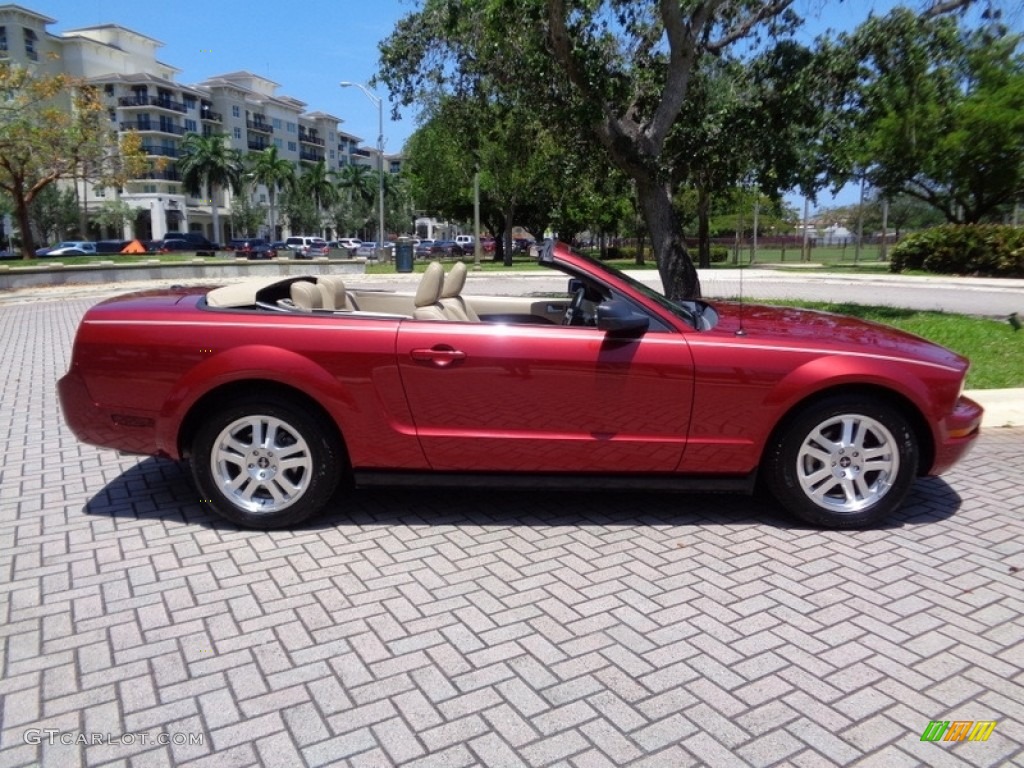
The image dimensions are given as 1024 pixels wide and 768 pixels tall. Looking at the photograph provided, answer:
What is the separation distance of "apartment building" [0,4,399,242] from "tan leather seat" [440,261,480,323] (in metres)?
69.5

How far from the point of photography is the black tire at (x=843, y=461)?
4.16 metres

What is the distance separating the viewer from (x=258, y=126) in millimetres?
100188

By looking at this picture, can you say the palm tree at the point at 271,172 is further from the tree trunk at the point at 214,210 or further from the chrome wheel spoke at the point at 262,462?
the chrome wheel spoke at the point at 262,462

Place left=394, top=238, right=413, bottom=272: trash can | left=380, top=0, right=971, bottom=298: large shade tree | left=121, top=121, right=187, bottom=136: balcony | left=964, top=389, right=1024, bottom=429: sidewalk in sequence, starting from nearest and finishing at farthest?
left=964, top=389, right=1024, bottom=429: sidewalk, left=380, top=0, right=971, bottom=298: large shade tree, left=394, top=238, right=413, bottom=272: trash can, left=121, top=121, right=187, bottom=136: balcony

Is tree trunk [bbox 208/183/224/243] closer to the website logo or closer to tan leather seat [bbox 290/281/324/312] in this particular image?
tan leather seat [bbox 290/281/324/312]

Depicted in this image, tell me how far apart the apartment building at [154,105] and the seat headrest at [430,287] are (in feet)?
229

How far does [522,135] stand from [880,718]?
14.5 m

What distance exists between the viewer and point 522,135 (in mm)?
15805

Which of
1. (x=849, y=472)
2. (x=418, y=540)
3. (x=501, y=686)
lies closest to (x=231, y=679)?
(x=501, y=686)

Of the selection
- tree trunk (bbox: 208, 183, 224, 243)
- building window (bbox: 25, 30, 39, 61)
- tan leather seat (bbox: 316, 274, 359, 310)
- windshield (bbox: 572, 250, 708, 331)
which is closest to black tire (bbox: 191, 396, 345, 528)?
tan leather seat (bbox: 316, 274, 359, 310)

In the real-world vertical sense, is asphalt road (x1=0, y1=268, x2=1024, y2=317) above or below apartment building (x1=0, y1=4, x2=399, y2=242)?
below

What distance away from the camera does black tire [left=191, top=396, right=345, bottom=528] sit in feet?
13.7

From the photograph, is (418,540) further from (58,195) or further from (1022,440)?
(58,195)

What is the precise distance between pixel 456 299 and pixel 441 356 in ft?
3.49
